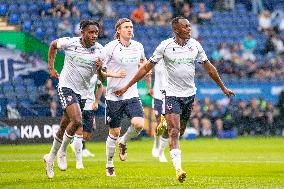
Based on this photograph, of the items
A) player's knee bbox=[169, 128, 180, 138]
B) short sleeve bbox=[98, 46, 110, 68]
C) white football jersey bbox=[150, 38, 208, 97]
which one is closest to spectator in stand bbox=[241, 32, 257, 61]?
short sleeve bbox=[98, 46, 110, 68]

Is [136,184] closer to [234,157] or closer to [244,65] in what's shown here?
[234,157]

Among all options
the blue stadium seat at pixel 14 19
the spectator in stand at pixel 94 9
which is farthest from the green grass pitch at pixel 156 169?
the spectator in stand at pixel 94 9

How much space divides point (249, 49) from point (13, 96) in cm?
1162

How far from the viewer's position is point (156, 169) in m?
18.7

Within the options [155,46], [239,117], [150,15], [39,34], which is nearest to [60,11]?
[39,34]

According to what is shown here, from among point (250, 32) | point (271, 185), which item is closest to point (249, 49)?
point (250, 32)

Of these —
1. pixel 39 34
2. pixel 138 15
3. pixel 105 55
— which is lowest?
pixel 39 34

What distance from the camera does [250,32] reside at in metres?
40.2

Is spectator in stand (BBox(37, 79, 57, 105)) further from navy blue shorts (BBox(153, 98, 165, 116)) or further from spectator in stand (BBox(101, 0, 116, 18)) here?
navy blue shorts (BBox(153, 98, 165, 116))

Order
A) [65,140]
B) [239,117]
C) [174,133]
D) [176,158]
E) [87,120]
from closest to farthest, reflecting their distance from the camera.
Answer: [176,158] → [174,133] → [65,140] → [87,120] → [239,117]

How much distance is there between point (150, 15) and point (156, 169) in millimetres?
21247

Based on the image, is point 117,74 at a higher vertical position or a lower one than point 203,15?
higher

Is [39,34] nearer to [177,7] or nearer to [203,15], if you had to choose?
[177,7]

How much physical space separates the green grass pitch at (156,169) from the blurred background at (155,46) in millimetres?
2433
